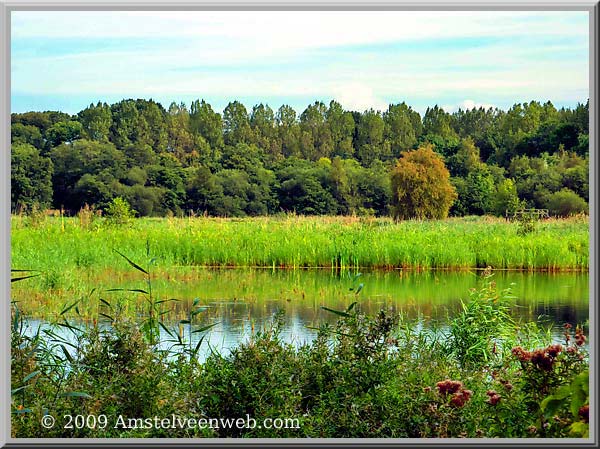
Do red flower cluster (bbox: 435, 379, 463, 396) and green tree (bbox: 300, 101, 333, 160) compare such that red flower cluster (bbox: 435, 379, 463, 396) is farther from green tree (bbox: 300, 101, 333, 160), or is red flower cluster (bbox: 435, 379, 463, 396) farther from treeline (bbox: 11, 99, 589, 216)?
green tree (bbox: 300, 101, 333, 160)

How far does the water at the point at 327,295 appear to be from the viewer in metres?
7.56

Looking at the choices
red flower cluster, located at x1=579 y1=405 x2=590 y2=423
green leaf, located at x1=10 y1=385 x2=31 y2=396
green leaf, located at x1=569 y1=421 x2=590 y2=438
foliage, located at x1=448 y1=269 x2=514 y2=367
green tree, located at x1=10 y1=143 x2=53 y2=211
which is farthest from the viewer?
green tree, located at x1=10 y1=143 x2=53 y2=211

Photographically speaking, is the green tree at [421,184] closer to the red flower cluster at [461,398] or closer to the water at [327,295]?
the water at [327,295]

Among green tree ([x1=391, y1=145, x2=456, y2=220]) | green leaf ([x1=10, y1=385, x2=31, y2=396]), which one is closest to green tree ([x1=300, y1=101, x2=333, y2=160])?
green tree ([x1=391, y1=145, x2=456, y2=220])

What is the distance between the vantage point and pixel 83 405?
15.9ft

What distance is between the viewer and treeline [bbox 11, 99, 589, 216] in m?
6.76

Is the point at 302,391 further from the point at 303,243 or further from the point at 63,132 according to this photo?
the point at 303,243

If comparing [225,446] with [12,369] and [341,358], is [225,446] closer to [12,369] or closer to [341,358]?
[341,358]

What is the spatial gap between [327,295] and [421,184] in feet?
6.66

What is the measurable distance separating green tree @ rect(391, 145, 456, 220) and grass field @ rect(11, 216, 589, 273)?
202mm

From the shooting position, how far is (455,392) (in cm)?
470

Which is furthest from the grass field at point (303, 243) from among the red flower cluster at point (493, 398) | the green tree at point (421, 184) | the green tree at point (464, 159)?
the red flower cluster at point (493, 398)

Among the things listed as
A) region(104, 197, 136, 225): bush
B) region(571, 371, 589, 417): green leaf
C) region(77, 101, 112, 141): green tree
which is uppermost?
region(77, 101, 112, 141): green tree

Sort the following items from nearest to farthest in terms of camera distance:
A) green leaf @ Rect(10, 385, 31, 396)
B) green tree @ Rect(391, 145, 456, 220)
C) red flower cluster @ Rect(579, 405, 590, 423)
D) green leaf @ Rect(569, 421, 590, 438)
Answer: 1. green leaf @ Rect(569, 421, 590, 438)
2. red flower cluster @ Rect(579, 405, 590, 423)
3. green leaf @ Rect(10, 385, 31, 396)
4. green tree @ Rect(391, 145, 456, 220)
